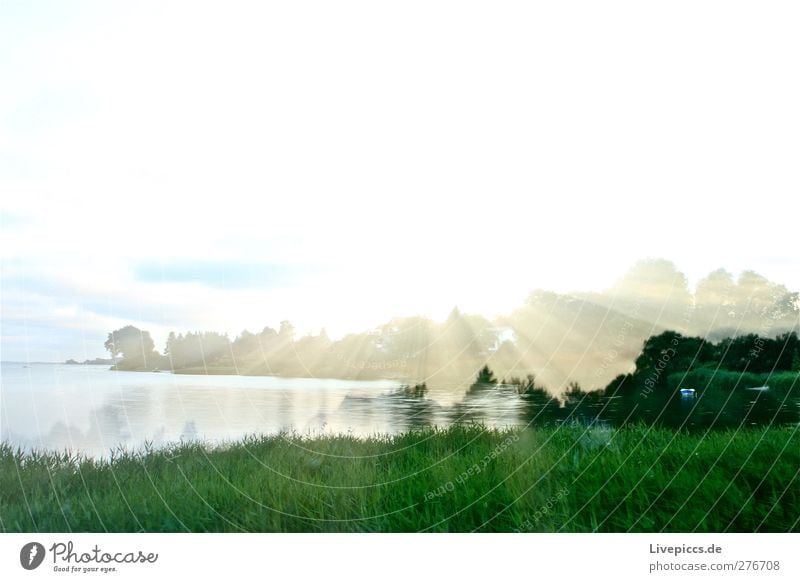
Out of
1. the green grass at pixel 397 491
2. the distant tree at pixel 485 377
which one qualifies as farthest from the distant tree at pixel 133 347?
the distant tree at pixel 485 377

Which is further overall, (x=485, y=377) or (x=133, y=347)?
(x=485, y=377)

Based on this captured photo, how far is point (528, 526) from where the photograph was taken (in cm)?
319

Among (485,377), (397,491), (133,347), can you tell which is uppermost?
(133,347)

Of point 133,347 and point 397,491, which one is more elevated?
point 133,347

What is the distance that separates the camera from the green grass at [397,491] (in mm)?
3182

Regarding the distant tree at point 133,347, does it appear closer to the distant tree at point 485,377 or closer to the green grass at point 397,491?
the green grass at point 397,491

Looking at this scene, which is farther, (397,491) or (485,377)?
(485,377)

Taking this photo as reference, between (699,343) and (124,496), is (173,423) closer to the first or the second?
(124,496)

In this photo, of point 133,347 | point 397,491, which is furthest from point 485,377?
point 133,347

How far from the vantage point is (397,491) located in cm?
326

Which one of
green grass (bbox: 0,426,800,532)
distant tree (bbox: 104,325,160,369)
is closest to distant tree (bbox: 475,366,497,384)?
green grass (bbox: 0,426,800,532)

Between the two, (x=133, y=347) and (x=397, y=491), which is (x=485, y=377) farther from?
(x=133, y=347)

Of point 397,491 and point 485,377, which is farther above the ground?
point 485,377

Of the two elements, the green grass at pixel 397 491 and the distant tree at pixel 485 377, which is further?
the distant tree at pixel 485 377
